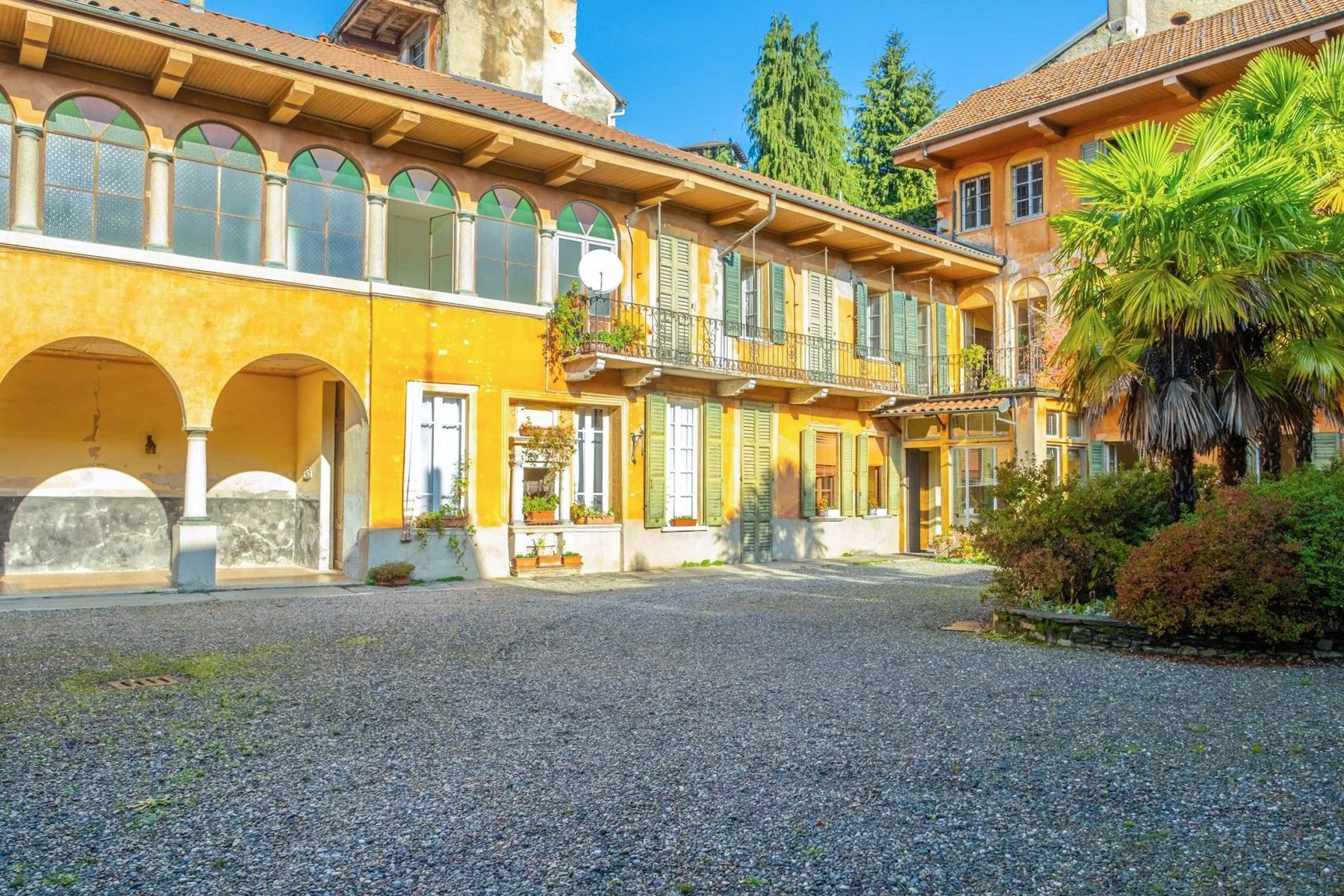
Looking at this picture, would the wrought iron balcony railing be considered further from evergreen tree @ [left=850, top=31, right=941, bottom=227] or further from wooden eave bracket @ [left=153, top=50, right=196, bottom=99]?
evergreen tree @ [left=850, top=31, right=941, bottom=227]

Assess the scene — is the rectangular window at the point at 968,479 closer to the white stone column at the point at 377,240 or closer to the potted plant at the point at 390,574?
the potted plant at the point at 390,574

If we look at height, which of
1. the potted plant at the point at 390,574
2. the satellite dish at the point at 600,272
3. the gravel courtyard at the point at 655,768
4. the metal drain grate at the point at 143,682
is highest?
the satellite dish at the point at 600,272

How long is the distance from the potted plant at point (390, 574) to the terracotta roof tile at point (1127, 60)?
1439cm

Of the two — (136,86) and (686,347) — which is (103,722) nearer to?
(136,86)

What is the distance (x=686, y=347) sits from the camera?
16016 millimetres

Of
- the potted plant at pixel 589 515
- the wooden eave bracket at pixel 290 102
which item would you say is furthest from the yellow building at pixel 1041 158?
the wooden eave bracket at pixel 290 102

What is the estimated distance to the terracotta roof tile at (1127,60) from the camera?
57.6 feet

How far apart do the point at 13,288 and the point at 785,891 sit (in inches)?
424

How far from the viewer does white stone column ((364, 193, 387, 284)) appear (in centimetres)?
1309

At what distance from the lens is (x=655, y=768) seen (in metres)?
4.75

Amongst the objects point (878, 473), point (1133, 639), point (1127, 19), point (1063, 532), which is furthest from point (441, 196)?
point (1127, 19)

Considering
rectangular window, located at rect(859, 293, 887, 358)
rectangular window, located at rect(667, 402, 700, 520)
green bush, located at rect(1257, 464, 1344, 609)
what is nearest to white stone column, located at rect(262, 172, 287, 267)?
rectangular window, located at rect(667, 402, 700, 520)

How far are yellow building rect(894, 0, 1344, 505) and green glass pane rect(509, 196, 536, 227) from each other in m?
8.47

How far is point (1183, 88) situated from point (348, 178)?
14.2 metres
